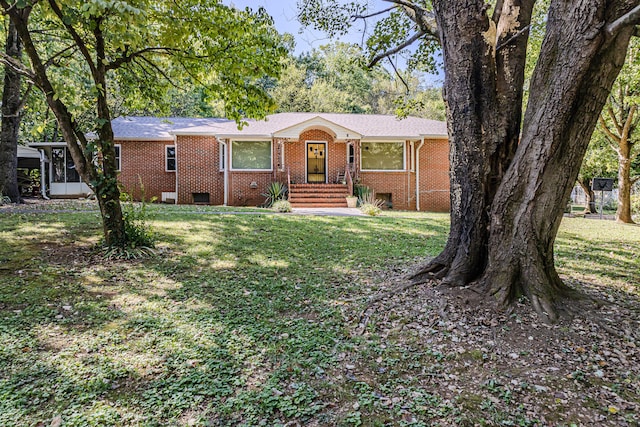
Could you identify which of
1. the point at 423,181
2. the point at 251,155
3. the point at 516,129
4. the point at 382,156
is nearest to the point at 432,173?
the point at 423,181

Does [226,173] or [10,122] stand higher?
[10,122]

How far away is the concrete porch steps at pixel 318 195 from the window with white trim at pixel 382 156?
2.23 meters

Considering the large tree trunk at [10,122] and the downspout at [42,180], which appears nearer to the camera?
the large tree trunk at [10,122]

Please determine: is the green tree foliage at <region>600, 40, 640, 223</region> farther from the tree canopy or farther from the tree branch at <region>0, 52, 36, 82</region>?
the tree branch at <region>0, 52, 36, 82</region>

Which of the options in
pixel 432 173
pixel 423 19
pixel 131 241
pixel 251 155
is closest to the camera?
pixel 423 19

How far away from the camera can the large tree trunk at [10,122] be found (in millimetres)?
10602

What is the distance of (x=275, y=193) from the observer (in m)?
15.2

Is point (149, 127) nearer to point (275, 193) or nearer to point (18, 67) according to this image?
point (275, 193)

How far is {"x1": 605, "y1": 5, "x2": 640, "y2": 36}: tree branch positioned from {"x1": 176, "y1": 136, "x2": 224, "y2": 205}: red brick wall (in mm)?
15542

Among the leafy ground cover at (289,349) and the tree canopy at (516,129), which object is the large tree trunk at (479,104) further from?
the leafy ground cover at (289,349)

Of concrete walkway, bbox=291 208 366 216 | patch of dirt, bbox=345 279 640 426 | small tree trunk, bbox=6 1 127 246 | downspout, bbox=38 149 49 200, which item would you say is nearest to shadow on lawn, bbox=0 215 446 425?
patch of dirt, bbox=345 279 640 426

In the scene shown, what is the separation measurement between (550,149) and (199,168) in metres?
15.6

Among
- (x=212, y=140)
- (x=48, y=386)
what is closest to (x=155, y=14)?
(x=48, y=386)

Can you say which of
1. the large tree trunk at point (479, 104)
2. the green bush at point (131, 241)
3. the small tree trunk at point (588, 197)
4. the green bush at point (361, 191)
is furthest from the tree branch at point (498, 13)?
the small tree trunk at point (588, 197)
